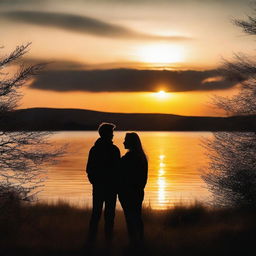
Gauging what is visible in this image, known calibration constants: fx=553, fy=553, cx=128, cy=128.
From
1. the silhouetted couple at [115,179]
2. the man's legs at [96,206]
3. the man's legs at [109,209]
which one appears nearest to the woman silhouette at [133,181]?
the silhouetted couple at [115,179]

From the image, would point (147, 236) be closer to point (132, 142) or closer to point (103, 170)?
point (103, 170)

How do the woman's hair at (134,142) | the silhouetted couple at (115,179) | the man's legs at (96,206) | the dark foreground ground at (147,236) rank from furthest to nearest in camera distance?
the man's legs at (96,206) → the dark foreground ground at (147,236) → the silhouetted couple at (115,179) → the woman's hair at (134,142)

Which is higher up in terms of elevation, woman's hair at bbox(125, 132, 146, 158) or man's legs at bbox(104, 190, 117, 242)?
woman's hair at bbox(125, 132, 146, 158)

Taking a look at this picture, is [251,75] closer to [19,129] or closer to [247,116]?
[247,116]

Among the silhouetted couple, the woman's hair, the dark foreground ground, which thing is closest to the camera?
the woman's hair

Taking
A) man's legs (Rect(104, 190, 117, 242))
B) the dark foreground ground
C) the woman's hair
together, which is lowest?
the dark foreground ground

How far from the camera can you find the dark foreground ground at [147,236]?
34.6 feet

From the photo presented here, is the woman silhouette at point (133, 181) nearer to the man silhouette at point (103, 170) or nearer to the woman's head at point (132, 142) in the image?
the woman's head at point (132, 142)

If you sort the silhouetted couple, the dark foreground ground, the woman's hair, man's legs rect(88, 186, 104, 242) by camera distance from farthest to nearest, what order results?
man's legs rect(88, 186, 104, 242) < the dark foreground ground < the silhouetted couple < the woman's hair

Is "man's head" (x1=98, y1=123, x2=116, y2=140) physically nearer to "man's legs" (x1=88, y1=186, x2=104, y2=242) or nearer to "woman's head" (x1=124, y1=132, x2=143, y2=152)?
"woman's head" (x1=124, y1=132, x2=143, y2=152)

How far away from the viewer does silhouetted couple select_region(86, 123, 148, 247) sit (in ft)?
34.1

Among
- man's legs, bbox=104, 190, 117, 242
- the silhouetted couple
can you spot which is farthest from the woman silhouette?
man's legs, bbox=104, 190, 117, 242

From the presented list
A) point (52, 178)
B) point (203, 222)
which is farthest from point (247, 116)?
point (52, 178)

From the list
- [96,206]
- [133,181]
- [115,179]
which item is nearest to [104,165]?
[115,179]
